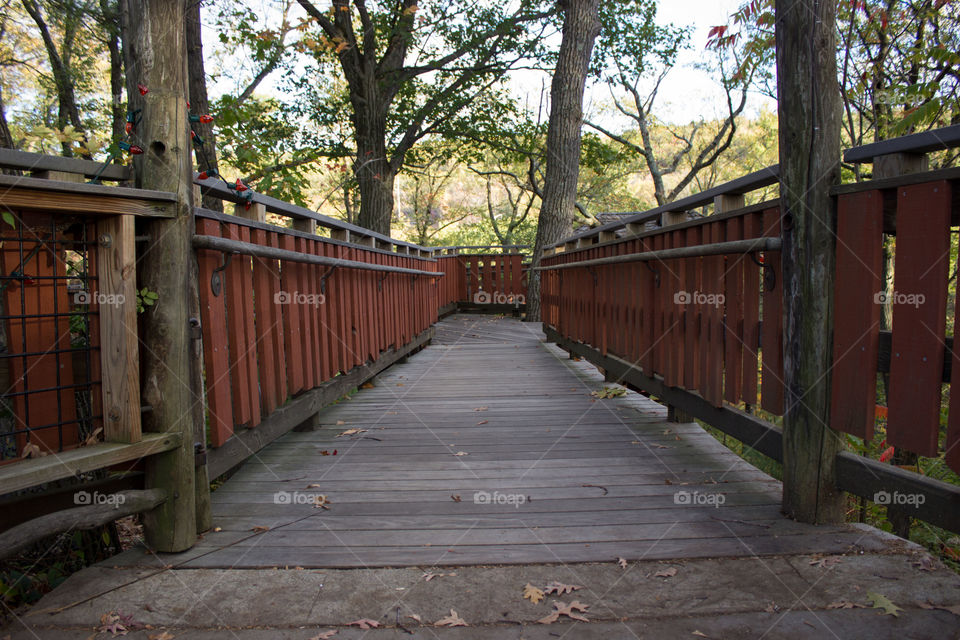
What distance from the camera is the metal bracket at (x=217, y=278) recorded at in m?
2.41

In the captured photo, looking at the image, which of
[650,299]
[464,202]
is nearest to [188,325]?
[650,299]

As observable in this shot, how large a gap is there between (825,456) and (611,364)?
2.53 m

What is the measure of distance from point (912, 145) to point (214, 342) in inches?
101

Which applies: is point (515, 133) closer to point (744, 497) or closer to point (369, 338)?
point (369, 338)

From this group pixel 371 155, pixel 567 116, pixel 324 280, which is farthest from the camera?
pixel 371 155

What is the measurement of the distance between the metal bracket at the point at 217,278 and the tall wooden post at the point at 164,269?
27 cm

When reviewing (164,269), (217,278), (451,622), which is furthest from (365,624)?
(217,278)

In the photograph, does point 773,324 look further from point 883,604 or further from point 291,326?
point 291,326

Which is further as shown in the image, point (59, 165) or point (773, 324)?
point (773, 324)
